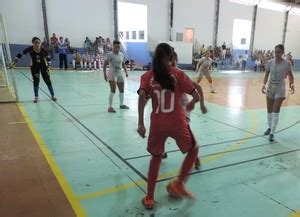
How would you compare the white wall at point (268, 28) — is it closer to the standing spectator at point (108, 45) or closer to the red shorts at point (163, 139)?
the standing spectator at point (108, 45)

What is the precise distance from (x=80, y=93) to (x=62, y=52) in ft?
31.9

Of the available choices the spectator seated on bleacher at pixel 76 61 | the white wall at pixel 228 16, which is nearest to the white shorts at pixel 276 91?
the spectator seated on bleacher at pixel 76 61

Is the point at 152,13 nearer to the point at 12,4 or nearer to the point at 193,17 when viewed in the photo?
the point at 193,17

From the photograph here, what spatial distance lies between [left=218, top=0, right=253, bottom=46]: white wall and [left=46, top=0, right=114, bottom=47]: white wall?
11709 millimetres

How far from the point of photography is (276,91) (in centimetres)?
553

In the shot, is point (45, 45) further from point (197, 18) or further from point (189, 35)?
point (197, 18)

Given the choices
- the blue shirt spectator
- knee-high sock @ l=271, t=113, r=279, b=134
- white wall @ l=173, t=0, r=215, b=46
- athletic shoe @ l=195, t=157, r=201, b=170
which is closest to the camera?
athletic shoe @ l=195, t=157, r=201, b=170

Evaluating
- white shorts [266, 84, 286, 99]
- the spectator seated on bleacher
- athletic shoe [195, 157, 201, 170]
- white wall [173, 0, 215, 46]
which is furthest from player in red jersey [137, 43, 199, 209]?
white wall [173, 0, 215, 46]

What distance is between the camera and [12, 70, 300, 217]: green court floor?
3.23 meters

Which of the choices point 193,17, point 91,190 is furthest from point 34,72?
point 193,17

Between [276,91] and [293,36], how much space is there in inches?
1298

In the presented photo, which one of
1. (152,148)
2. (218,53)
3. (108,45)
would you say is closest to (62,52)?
(108,45)

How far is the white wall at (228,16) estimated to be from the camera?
27484 mm

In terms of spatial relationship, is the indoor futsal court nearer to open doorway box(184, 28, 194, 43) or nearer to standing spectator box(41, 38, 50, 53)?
standing spectator box(41, 38, 50, 53)
